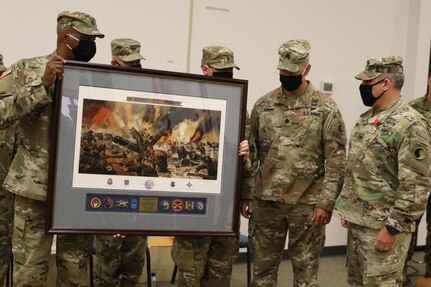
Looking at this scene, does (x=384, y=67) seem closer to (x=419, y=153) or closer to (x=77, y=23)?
(x=419, y=153)

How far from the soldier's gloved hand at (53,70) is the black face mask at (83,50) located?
0.14 meters

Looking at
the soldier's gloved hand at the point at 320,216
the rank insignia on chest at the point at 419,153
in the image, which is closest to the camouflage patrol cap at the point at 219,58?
the soldier's gloved hand at the point at 320,216

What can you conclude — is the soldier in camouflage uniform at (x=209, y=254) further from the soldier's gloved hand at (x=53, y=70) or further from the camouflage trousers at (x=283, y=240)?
the soldier's gloved hand at (x=53, y=70)

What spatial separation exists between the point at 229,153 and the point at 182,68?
2089 millimetres

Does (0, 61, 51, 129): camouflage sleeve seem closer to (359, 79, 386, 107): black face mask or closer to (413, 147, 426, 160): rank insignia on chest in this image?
(359, 79, 386, 107): black face mask

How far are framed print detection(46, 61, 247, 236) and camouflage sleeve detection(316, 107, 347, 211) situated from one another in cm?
62

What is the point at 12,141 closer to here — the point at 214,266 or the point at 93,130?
the point at 93,130

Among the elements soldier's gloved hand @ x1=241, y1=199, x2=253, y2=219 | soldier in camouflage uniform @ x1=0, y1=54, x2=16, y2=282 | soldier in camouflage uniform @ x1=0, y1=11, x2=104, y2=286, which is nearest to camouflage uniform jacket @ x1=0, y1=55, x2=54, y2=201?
soldier in camouflage uniform @ x1=0, y1=11, x2=104, y2=286

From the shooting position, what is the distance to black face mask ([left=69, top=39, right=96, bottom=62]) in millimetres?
2150

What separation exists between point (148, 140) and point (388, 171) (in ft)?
4.01

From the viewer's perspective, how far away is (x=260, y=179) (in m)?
2.86

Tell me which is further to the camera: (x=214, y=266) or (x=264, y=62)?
(x=264, y=62)

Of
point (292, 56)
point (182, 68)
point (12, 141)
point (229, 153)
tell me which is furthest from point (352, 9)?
point (12, 141)

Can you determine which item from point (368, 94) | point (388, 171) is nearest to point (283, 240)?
point (388, 171)
